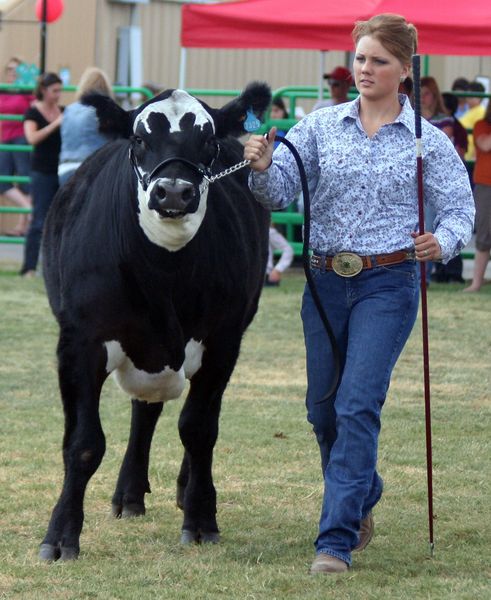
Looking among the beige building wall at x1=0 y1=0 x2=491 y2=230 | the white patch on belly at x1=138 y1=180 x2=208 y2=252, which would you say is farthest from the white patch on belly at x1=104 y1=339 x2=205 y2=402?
the beige building wall at x1=0 y1=0 x2=491 y2=230

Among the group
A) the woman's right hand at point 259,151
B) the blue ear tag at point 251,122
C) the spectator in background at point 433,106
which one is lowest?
the woman's right hand at point 259,151

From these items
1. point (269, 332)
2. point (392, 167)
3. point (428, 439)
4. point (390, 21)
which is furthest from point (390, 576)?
point (269, 332)

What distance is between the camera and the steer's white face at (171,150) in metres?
5.02

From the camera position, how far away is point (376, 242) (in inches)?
197

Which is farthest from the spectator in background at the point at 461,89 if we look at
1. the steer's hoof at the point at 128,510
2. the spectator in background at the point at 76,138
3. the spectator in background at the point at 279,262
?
the steer's hoof at the point at 128,510

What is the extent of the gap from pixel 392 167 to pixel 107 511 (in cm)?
202

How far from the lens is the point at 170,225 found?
5066 millimetres

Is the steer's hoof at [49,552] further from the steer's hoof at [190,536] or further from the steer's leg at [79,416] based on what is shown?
the steer's hoof at [190,536]

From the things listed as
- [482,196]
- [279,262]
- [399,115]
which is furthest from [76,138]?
[399,115]

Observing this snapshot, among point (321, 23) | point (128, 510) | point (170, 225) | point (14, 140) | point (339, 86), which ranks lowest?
point (128, 510)

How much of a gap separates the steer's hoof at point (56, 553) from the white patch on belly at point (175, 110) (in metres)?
1.53

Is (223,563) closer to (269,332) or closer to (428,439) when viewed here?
(428,439)

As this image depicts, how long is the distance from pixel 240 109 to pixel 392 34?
2.37 feet

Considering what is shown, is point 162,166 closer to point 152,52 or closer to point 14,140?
point 14,140
